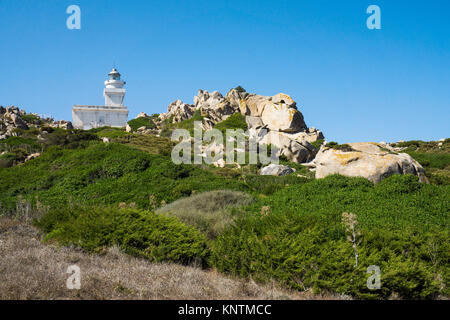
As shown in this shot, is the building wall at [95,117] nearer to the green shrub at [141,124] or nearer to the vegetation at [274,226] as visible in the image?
the green shrub at [141,124]

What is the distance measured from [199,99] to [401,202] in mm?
41771

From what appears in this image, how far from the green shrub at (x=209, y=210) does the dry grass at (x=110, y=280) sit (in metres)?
2.83

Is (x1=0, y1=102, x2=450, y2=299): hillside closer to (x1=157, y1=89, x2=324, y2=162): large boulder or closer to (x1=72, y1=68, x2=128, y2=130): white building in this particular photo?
(x1=157, y1=89, x2=324, y2=162): large boulder

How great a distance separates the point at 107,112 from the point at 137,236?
51.4 meters

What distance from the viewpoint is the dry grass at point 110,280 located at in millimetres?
4895

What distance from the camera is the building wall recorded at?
2159 inches

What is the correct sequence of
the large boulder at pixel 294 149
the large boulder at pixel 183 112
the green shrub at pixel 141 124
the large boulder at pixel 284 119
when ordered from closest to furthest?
the large boulder at pixel 294 149 → the large boulder at pixel 284 119 → the large boulder at pixel 183 112 → the green shrub at pixel 141 124

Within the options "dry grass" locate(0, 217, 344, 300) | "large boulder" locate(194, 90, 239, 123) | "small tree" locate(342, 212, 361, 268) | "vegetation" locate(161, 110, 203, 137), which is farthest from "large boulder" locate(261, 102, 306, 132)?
"dry grass" locate(0, 217, 344, 300)

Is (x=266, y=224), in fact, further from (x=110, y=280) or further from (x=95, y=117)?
(x=95, y=117)

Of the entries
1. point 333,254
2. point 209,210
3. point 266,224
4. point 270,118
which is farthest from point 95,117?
point 333,254

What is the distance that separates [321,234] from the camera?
7.02 m

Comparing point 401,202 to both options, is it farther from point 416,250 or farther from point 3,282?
point 3,282

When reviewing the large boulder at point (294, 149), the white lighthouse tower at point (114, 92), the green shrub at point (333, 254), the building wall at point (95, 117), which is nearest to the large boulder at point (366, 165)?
the green shrub at point (333, 254)
